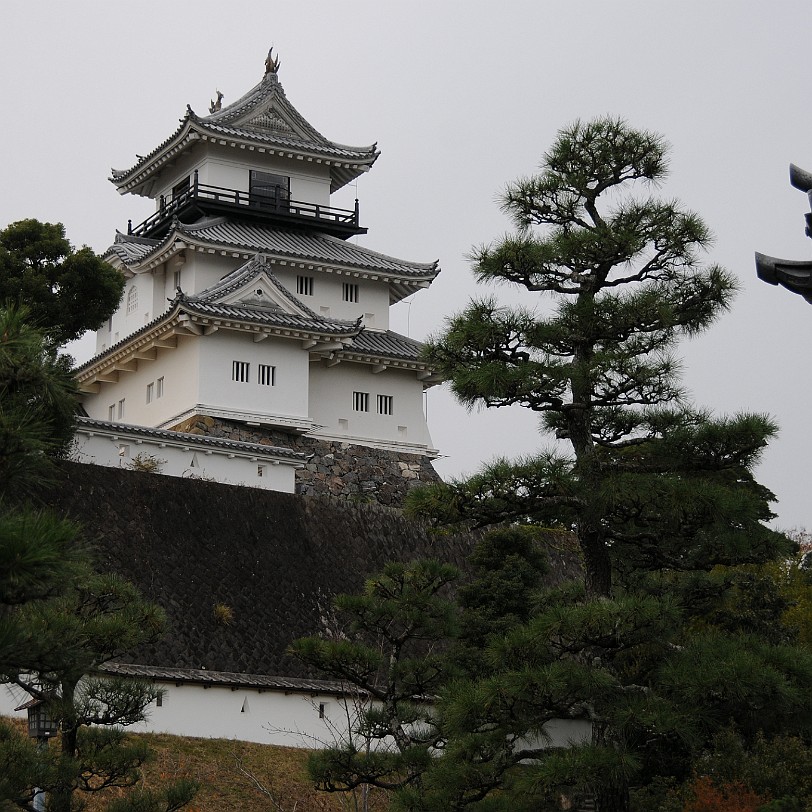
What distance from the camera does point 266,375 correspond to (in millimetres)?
29844

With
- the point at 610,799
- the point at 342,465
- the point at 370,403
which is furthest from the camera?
the point at 370,403

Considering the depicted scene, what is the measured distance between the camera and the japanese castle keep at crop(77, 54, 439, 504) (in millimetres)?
28969

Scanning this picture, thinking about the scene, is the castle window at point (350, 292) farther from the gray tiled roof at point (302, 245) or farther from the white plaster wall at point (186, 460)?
the white plaster wall at point (186, 460)

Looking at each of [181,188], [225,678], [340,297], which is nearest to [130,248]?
[181,188]

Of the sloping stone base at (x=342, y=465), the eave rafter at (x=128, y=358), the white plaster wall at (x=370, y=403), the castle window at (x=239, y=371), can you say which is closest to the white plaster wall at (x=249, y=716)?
the sloping stone base at (x=342, y=465)

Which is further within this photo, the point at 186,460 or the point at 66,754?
the point at 186,460

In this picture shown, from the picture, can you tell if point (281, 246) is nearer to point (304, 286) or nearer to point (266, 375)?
point (304, 286)

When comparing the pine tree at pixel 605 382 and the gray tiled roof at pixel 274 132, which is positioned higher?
the gray tiled roof at pixel 274 132

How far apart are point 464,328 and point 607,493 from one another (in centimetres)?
211

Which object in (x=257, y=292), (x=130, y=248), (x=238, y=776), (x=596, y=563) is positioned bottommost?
(x=238, y=776)

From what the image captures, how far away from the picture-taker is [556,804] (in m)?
13.0

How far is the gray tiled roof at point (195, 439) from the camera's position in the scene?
24156mm

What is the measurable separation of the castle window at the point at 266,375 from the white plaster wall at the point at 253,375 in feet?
0.23

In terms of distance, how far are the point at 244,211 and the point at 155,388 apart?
5278 millimetres
